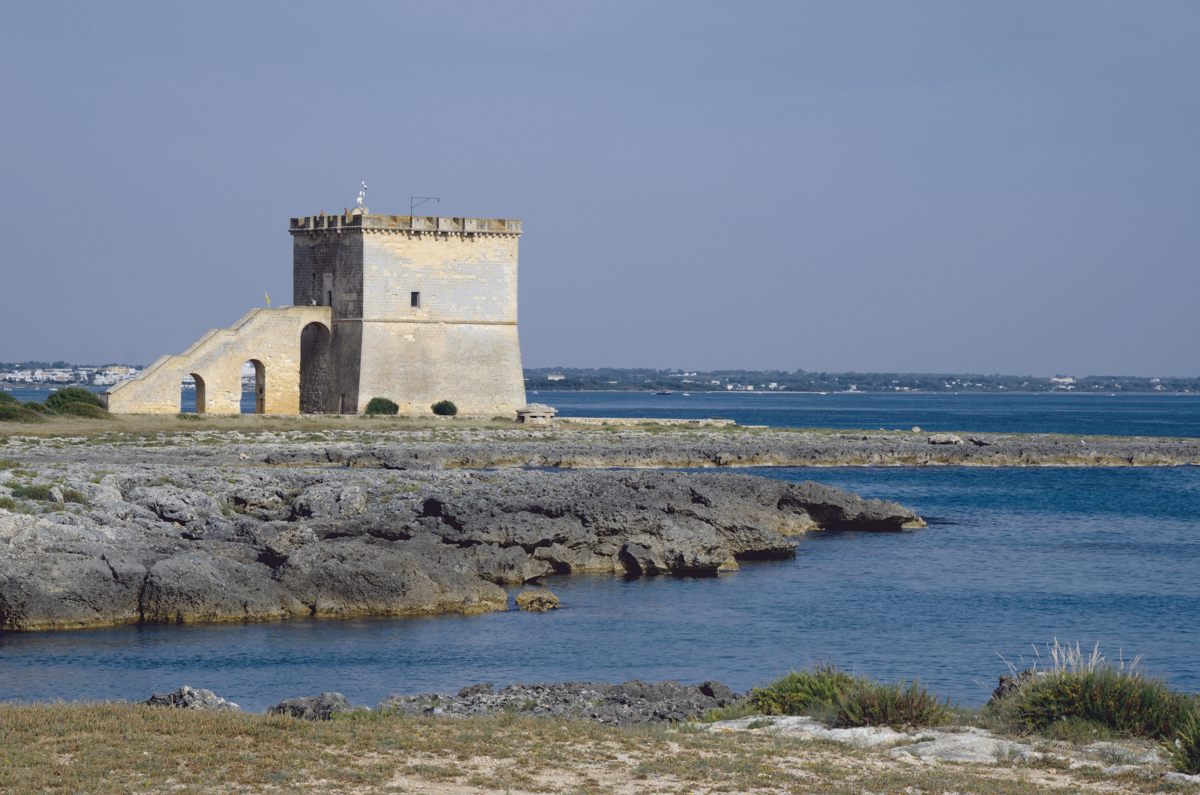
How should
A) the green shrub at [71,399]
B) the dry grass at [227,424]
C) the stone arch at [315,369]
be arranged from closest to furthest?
1. the dry grass at [227,424]
2. the green shrub at [71,399]
3. the stone arch at [315,369]

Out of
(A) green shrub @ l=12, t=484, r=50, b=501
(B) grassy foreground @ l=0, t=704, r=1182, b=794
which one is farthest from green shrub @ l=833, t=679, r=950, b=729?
(A) green shrub @ l=12, t=484, r=50, b=501

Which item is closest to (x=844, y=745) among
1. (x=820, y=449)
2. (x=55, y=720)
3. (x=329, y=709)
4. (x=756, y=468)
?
(x=329, y=709)

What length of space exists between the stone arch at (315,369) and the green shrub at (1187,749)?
36.2 meters

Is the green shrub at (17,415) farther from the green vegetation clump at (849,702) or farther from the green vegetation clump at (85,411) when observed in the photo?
the green vegetation clump at (849,702)

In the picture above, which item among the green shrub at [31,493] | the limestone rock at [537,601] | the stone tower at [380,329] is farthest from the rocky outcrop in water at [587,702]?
the stone tower at [380,329]

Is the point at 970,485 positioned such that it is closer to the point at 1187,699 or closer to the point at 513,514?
the point at 513,514

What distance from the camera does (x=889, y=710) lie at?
977 centimetres

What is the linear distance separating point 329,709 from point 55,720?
5.64 ft

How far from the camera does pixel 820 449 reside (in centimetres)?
4100

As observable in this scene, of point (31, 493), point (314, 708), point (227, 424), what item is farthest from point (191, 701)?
point (227, 424)

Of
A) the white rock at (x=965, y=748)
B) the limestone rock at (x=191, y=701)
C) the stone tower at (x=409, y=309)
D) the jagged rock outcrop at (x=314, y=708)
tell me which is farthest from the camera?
the stone tower at (x=409, y=309)

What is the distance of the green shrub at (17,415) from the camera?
36531mm

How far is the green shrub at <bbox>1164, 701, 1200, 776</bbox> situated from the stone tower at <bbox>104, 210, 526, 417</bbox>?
113 feet

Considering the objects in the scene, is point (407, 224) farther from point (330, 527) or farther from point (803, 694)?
point (803, 694)
